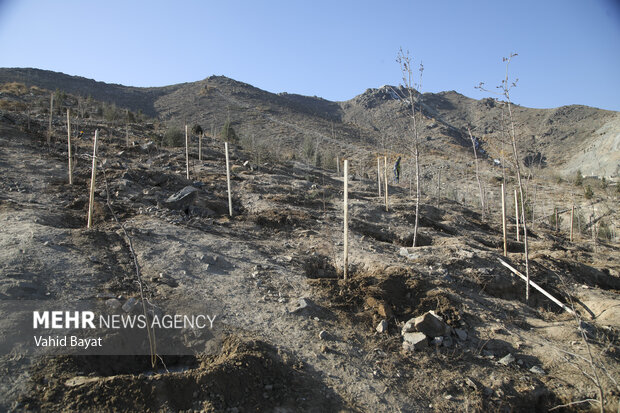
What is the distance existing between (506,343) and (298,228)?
536 cm

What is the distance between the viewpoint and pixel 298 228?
9.36 meters

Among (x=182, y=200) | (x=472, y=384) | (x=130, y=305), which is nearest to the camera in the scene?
(x=472, y=384)

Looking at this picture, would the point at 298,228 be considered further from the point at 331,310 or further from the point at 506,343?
the point at 506,343

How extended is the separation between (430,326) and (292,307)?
2.13m

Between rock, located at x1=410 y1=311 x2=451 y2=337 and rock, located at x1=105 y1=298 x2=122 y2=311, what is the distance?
4.13 m

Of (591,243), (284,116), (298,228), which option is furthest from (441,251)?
(284,116)

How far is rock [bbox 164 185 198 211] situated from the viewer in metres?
9.61

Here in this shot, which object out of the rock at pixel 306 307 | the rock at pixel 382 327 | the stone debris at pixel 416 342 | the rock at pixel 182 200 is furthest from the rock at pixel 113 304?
the rock at pixel 182 200

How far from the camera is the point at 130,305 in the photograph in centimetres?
484

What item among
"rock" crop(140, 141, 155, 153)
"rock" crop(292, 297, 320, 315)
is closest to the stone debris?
"rock" crop(292, 297, 320, 315)

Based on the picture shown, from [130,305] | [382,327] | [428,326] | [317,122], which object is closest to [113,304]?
[130,305]

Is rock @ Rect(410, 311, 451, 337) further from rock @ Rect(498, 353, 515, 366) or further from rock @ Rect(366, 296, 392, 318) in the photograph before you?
rock @ Rect(498, 353, 515, 366)

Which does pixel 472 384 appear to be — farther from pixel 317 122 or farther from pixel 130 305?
pixel 317 122

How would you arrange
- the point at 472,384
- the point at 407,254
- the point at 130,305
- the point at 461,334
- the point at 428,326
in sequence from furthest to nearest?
the point at 407,254
the point at 461,334
the point at 428,326
the point at 130,305
the point at 472,384
